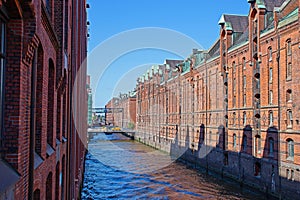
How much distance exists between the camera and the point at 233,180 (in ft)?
92.8

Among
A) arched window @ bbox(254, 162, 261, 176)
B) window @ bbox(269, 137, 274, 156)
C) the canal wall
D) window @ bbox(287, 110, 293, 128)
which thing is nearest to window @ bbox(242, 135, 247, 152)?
the canal wall

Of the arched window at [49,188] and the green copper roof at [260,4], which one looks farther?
the green copper roof at [260,4]

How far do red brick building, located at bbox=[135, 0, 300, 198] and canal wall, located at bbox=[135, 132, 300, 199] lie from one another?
59 mm

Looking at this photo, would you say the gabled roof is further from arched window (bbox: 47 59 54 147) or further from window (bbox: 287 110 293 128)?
arched window (bbox: 47 59 54 147)

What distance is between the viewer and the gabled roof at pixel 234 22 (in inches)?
1283

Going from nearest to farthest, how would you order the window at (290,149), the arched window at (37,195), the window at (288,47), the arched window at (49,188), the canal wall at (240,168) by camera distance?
the arched window at (37,195) → the arched window at (49,188) → the window at (290,149) → the canal wall at (240,168) → the window at (288,47)

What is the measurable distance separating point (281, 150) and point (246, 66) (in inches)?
331

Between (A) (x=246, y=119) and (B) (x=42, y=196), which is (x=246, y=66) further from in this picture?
(B) (x=42, y=196)

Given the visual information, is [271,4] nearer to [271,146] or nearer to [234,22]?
[234,22]

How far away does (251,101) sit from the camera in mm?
26562

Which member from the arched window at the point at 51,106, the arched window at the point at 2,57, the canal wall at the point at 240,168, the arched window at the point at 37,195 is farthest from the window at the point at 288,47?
the arched window at the point at 2,57

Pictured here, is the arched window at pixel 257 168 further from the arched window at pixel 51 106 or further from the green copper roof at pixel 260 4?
the arched window at pixel 51 106

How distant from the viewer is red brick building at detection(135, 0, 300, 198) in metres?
21.2

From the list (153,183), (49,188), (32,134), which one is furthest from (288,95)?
(32,134)
